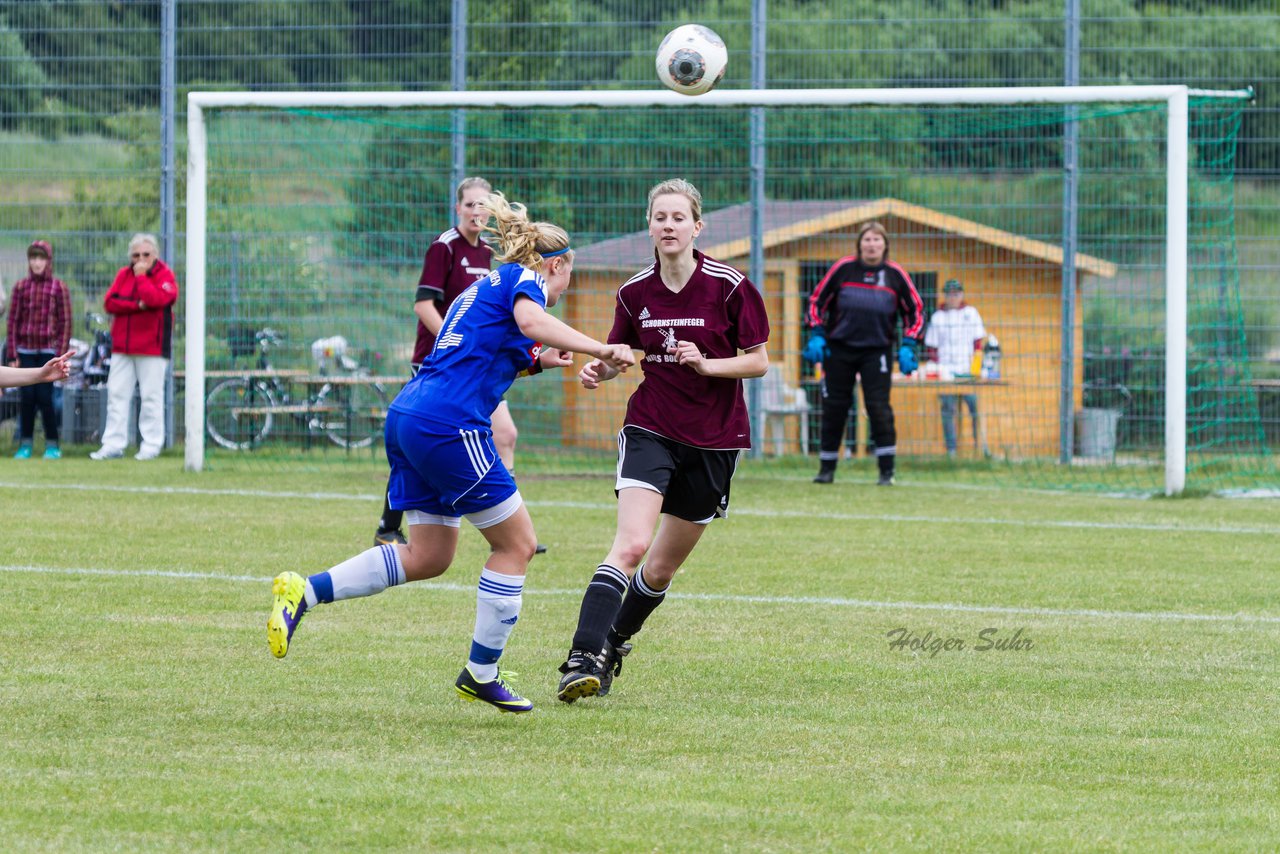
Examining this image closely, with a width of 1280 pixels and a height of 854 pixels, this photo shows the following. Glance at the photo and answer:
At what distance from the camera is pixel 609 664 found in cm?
602

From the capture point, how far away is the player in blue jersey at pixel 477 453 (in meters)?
5.66

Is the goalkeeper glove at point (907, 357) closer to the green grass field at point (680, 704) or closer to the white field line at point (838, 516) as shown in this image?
the white field line at point (838, 516)

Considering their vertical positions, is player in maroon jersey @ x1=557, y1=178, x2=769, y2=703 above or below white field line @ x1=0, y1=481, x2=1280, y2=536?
above

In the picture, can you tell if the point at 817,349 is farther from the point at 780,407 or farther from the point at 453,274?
the point at 453,274

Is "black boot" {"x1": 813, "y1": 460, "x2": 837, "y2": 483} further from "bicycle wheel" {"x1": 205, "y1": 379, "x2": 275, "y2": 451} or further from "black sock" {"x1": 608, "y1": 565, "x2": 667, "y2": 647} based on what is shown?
"black sock" {"x1": 608, "y1": 565, "x2": 667, "y2": 647}

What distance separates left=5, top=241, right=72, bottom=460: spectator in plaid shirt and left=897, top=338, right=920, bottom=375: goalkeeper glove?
801cm

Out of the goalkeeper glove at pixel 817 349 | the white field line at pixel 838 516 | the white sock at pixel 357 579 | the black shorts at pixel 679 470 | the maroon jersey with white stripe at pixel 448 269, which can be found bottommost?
the white field line at pixel 838 516

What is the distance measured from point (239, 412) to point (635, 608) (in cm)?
1180

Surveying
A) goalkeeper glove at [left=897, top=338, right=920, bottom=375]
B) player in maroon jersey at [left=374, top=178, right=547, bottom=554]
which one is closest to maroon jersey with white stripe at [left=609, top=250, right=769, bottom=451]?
player in maroon jersey at [left=374, top=178, right=547, bottom=554]

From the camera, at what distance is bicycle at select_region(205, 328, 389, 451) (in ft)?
56.4

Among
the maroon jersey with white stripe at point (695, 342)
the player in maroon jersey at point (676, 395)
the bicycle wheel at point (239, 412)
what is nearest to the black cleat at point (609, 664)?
the player in maroon jersey at point (676, 395)

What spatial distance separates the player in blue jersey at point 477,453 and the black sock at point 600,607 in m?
0.26

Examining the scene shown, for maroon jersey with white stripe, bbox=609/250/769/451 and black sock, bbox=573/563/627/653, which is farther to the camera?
maroon jersey with white stripe, bbox=609/250/769/451

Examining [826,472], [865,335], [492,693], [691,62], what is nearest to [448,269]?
[691,62]
